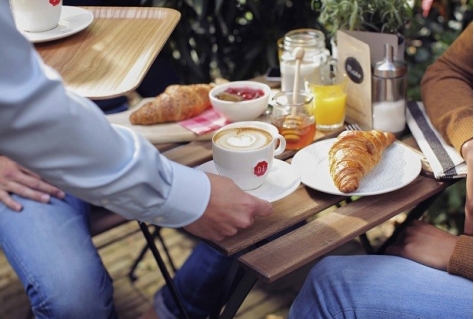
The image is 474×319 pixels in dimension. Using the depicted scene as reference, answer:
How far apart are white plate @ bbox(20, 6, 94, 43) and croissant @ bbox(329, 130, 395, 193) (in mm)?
685

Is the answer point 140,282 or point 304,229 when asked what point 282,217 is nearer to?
point 304,229

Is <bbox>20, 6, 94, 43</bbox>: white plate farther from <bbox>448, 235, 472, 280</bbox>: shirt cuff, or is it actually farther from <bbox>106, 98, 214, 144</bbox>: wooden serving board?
<bbox>448, 235, 472, 280</bbox>: shirt cuff

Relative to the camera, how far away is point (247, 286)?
158 cm

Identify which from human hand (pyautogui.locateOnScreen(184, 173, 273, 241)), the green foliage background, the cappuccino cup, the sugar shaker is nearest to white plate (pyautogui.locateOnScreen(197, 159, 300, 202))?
the cappuccino cup

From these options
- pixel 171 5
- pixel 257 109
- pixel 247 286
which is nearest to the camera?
pixel 247 286

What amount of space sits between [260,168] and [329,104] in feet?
1.33

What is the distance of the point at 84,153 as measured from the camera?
4.20 ft

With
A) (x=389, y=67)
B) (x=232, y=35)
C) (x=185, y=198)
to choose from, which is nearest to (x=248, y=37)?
(x=232, y=35)

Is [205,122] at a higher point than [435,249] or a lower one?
higher

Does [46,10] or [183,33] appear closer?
[46,10]

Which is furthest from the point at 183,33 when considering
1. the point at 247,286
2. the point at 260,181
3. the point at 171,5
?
the point at 247,286

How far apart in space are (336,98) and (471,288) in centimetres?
62

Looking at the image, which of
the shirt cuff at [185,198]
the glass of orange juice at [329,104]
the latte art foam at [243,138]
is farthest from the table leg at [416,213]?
the shirt cuff at [185,198]

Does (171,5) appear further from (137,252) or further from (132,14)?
(137,252)
